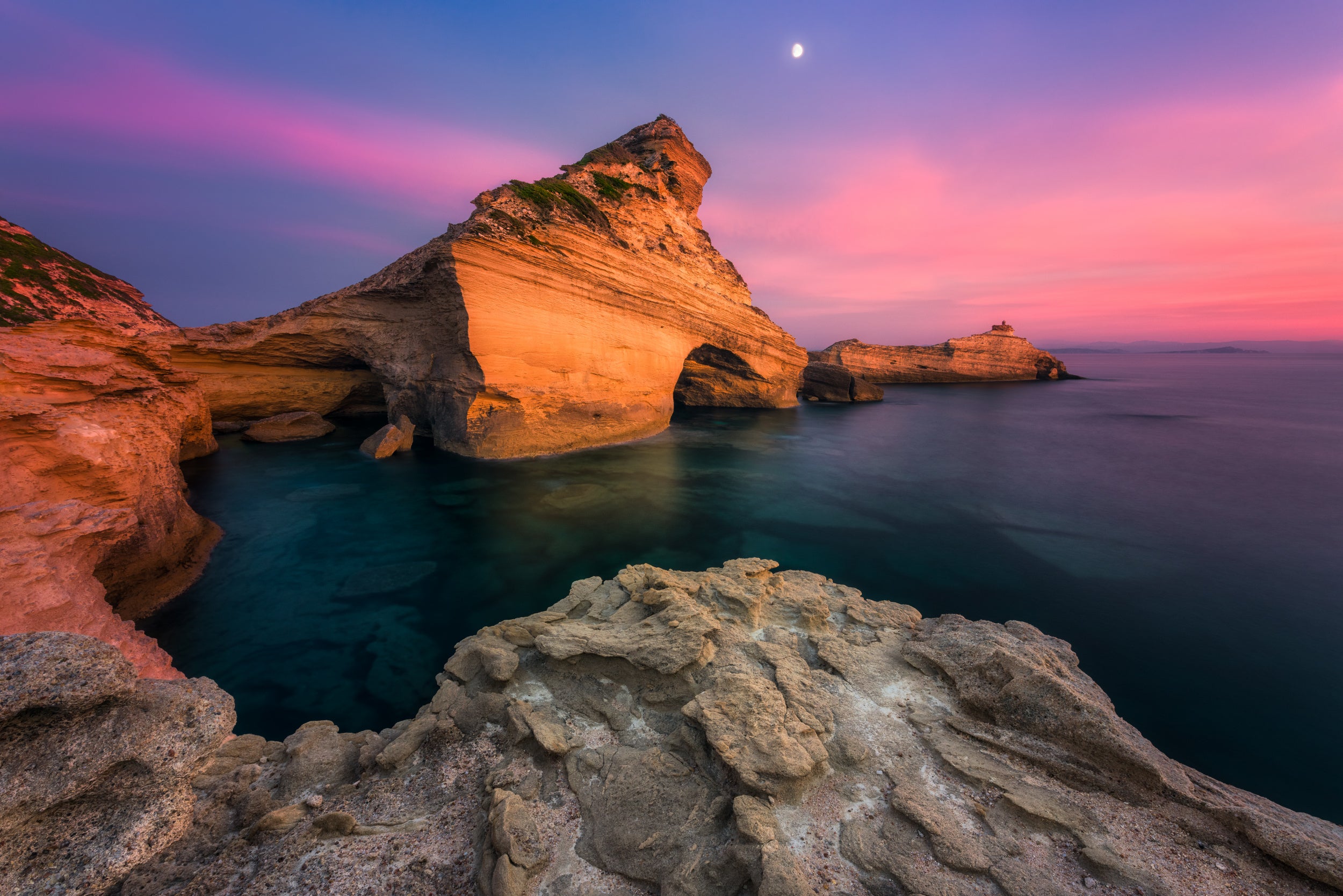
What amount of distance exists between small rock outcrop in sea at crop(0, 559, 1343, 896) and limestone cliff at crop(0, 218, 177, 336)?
51.0ft

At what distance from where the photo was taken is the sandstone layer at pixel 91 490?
3.44 metres

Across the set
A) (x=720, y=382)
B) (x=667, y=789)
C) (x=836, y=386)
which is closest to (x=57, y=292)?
(x=667, y=789)

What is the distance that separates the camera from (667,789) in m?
2.43

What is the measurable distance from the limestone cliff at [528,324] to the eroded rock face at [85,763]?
9.06m

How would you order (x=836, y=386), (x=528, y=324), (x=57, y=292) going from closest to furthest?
1. (x=528, y=324)
2. (x=57, y=292)
3. (x=836, y=386)

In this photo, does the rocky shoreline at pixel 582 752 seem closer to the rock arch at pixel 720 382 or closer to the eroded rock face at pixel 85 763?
the eroded rock face at pixel 85 763

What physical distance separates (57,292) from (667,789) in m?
21.7

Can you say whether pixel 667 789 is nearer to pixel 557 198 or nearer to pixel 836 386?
pixel 557 198

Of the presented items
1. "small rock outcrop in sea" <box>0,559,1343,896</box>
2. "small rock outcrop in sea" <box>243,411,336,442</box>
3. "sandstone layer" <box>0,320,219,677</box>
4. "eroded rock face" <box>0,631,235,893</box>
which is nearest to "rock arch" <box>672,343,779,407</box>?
"small rock outcrop in sea" <box>243,411,336,442</box>

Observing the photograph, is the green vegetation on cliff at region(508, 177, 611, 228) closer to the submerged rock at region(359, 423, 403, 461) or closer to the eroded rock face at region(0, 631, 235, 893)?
the submerged rock at region(359, 423, 403, 461)

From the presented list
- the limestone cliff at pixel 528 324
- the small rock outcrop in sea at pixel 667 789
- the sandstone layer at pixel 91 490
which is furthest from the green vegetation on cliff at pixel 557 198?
the small rock outcrop in sea at pixel 667 789

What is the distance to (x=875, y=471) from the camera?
12062 mm

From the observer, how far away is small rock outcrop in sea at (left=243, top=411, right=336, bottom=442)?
1316 centimetres

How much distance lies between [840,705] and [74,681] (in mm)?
3826
